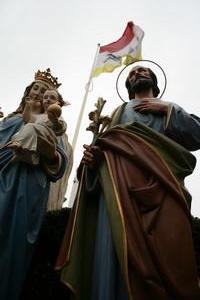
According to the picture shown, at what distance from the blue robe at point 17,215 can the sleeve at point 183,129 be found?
3.55 ft

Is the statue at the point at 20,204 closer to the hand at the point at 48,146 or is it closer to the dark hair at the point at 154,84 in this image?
the hand at the point at 48,146

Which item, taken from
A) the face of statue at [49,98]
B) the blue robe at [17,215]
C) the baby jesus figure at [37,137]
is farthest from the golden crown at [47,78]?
the blue robe at [17,215]

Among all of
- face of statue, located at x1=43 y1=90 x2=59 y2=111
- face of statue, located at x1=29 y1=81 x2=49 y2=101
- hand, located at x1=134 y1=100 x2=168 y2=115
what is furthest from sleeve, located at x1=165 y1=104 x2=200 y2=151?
face of statue, located at x1=29 y1=81 x2=49 y2=101

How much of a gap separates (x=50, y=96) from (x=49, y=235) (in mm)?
1431

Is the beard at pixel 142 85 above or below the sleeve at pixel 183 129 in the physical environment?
above

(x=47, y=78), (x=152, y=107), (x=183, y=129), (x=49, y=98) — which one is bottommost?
(x=183, y=129)

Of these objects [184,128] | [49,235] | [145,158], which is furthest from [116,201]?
[49,235]

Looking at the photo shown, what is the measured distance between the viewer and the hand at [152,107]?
431cm

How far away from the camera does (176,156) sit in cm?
379

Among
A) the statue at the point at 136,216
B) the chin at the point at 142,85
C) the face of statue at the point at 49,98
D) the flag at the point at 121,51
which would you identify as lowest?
the statue at the point at 136,216

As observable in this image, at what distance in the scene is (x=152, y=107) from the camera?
436cm

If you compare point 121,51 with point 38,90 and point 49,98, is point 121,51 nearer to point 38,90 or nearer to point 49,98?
point 38,90

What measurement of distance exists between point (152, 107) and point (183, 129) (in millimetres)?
410

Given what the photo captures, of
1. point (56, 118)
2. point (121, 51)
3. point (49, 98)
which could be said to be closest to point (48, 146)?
point (56, 118)
